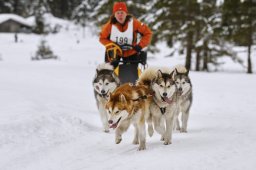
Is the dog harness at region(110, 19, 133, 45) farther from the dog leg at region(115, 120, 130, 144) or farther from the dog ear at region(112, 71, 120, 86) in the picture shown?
the dog leg at region(115, 120, 130, 144)

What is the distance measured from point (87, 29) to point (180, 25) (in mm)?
43781

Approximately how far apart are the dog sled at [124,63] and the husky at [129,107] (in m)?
1.69

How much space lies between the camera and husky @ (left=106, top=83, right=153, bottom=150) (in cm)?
486

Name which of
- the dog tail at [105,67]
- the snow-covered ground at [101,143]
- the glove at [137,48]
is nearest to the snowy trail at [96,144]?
the snow-covered ground at [101,143]

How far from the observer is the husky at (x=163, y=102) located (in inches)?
→ 219

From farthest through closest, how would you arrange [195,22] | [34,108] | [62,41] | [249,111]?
1. [62,41]
2. [195,22]
3. [249,111]
4. [34,108]

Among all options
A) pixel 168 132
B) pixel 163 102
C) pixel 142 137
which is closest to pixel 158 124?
pixel 168 132

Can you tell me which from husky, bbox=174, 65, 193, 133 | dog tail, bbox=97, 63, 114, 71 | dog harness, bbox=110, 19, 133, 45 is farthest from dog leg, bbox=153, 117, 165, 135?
dog harness, bbox=110, 19, 133, 45

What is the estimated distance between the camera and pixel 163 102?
18.3ft

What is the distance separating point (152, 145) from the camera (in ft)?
18.7

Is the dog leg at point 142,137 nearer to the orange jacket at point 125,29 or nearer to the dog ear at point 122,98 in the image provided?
the dog ear at point 122,98

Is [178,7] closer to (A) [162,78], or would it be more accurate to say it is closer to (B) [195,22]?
(B) [195,22]

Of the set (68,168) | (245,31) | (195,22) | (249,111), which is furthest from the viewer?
(195,22)

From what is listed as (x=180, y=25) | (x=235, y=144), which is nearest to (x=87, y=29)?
(x=180, y=25)
